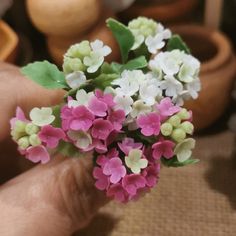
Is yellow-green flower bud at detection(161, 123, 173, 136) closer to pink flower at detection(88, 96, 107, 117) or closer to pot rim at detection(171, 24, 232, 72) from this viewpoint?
pink flower at detection(88, 96, 107, 117)

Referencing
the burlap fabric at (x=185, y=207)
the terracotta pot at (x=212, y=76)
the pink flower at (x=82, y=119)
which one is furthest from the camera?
the terracotta pot at (x=212, y=76)

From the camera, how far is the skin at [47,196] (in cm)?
63

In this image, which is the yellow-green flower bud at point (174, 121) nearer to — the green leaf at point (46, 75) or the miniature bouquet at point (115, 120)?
the miniature bouquet at point (115, 120)

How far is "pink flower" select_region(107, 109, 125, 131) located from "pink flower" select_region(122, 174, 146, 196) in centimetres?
6

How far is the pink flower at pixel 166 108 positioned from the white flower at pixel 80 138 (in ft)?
0.29

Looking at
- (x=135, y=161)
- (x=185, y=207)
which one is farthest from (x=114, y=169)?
(x=185, y=207)

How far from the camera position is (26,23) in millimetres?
1306

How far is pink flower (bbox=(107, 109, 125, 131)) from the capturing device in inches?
21.5

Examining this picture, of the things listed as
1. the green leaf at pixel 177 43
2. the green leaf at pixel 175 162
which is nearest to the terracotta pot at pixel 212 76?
the green leaf at pixel 177 43

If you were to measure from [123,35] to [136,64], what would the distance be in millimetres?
52

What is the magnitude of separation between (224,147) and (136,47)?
41 centimetres

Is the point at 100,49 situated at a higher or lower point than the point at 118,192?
higher

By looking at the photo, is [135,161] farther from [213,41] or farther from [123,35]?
[213,41]

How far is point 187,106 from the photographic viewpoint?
3.19 ft
